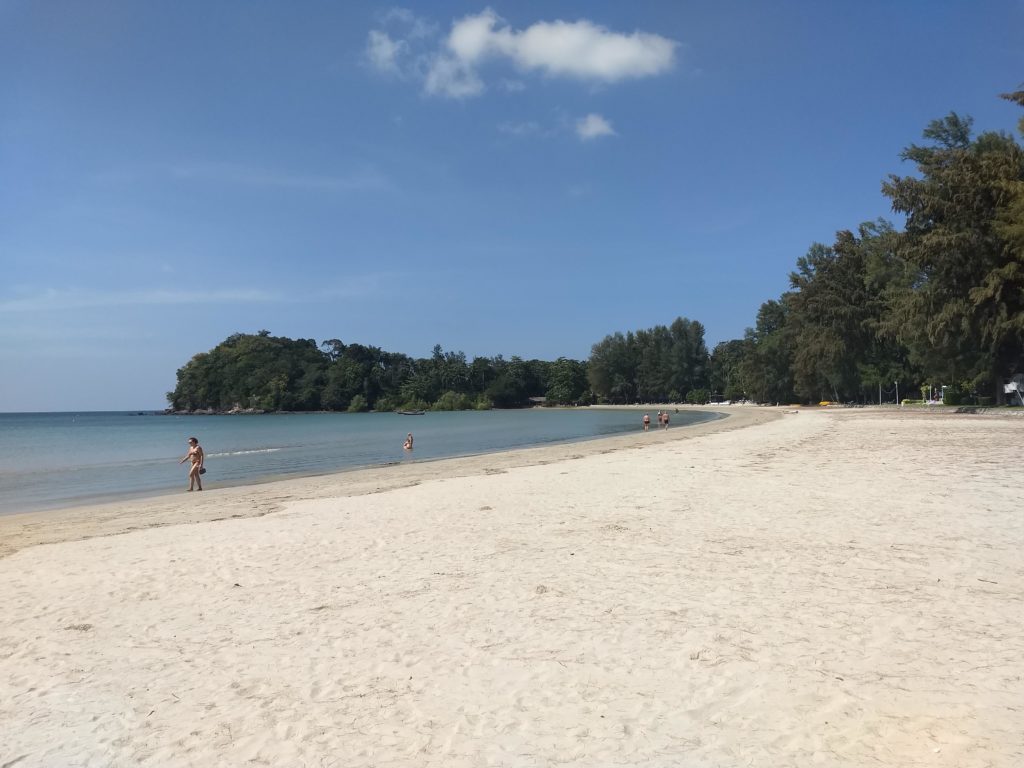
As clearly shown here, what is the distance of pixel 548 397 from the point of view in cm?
16075

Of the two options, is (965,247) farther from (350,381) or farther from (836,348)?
(350,381)

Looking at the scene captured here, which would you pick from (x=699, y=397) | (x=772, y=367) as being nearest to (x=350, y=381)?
(x=699, y=397)

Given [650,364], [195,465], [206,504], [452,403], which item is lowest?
[206,504]

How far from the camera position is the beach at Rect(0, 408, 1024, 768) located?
12.7ft

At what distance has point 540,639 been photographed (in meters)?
5.36

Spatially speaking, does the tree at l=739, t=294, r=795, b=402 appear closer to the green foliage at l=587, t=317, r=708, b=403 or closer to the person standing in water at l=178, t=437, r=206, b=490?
the green foliage at l=587, t=317, r=708, b=403

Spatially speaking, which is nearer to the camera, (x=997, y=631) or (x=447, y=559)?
(x=997, y=631)

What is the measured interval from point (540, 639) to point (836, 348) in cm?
6668

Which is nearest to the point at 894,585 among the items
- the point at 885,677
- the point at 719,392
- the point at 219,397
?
the point at 885,677

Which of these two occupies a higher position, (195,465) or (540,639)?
(195,465)

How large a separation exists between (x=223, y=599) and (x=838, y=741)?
5.89 meters

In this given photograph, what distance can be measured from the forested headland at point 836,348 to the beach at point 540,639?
30043 mm

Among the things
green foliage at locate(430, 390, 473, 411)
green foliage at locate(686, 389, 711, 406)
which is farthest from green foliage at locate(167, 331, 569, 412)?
green foliage at locate(686, 389, 711, 406)

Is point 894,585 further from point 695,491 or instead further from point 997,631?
point 695,491
